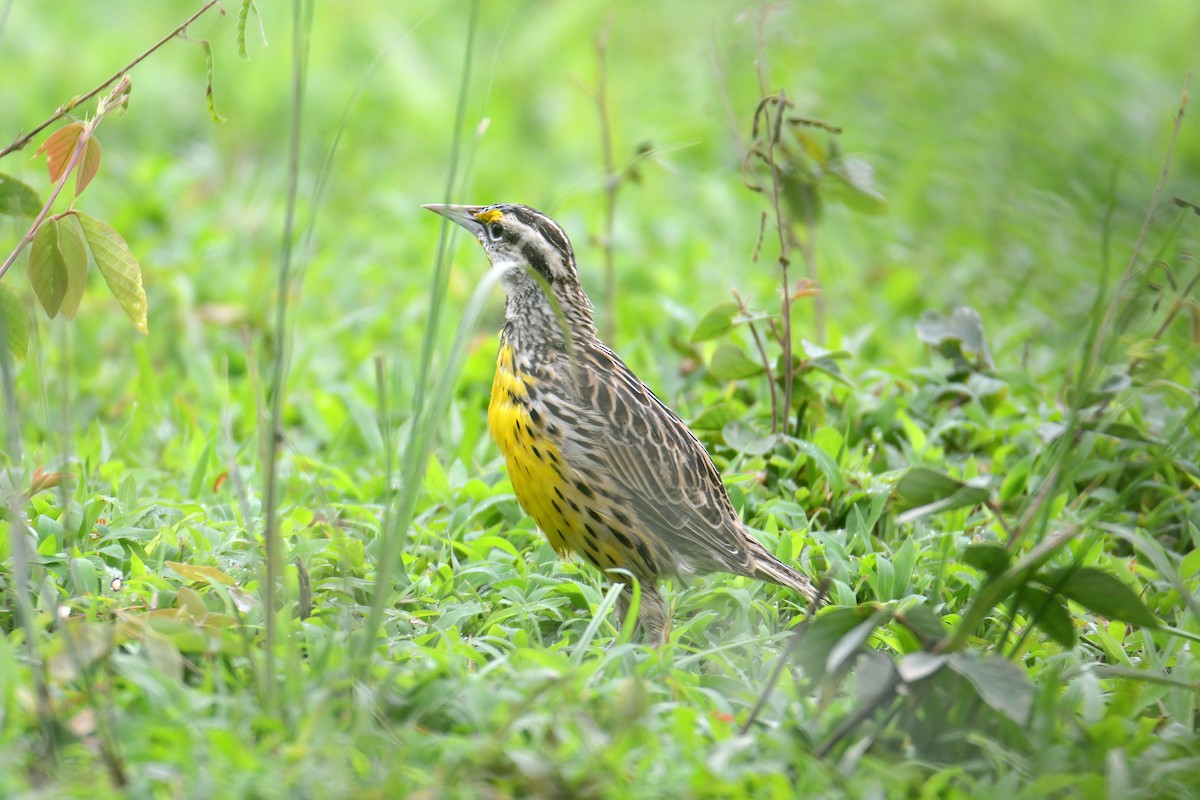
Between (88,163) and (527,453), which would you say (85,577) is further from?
(527,453)

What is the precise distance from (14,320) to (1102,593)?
329 centimetres

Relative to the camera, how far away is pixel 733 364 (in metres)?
5.57

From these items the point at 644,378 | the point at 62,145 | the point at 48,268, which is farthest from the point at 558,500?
the point at 644,378

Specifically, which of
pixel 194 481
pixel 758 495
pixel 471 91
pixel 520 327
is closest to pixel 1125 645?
pixel 758 495

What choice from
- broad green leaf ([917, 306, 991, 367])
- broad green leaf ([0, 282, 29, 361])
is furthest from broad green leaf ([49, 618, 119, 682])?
broad green leaf ([917, 306, 991, 367])

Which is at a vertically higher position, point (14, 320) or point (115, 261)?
point (115, 261)

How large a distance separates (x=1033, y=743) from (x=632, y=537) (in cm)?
152

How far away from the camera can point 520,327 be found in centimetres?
475

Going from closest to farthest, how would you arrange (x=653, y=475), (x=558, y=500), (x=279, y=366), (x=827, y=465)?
(x=279, y=366)
(x=558, y=500)
(x=653, y=475)
(x=827, y=465)

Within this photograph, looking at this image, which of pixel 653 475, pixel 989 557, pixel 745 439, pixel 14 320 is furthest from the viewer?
pixel 745 439

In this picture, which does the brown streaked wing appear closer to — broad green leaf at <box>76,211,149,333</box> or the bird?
the bird

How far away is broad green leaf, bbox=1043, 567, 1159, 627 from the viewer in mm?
3379

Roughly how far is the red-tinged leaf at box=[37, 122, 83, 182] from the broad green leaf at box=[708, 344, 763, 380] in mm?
2844

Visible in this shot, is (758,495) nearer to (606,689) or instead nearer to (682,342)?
(682,342)
